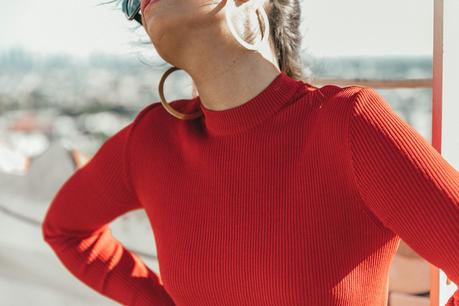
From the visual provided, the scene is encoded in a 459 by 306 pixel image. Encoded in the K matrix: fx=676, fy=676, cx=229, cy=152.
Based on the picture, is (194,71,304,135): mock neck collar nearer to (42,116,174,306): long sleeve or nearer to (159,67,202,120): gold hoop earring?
(159,67,202,120): gold hoop earring

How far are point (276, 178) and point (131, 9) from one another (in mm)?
362

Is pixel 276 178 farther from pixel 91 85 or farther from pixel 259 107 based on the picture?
pixel 91 85

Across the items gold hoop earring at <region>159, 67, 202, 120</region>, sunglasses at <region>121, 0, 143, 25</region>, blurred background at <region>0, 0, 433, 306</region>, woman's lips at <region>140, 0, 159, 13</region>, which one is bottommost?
blurred background at <region>0, 0, 433, 306</region>

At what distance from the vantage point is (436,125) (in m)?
1.05

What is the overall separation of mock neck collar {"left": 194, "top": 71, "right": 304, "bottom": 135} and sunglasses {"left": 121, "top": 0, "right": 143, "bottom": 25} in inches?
8.0

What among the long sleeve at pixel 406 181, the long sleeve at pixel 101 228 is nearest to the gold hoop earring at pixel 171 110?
the long sleeve at pixel 101 228

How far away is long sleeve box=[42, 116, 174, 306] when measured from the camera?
127cm

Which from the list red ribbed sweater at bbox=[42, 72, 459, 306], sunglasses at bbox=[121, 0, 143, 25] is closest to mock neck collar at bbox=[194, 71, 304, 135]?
red ribbed sweater at bbox=[42, 72, 459, 306]

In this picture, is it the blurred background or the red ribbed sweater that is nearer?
the red ribbed sweater

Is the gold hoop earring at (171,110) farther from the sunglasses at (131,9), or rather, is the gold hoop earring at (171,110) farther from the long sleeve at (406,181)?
the long sleeve at (406,181)

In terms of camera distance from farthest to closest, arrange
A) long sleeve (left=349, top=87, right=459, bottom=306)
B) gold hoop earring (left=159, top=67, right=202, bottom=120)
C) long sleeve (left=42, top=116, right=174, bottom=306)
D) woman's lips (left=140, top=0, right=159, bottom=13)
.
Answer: long sleeve (left=42, top=116, right=174, bottom=306) < gold hoop earring (left=159, top=67, right=202, bottom=120) < woman's lips (left=140, top=0, right=159, bottom=13) < long sleeve (left=349, top=87, right=459, bottom=306)

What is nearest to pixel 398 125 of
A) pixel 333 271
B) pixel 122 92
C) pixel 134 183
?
pixel 333 271

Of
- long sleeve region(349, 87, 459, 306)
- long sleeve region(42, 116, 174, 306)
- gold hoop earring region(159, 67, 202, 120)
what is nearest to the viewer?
long sleeve region(349, 87, 459, 306)

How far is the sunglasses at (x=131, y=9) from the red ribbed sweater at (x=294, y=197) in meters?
0.18
